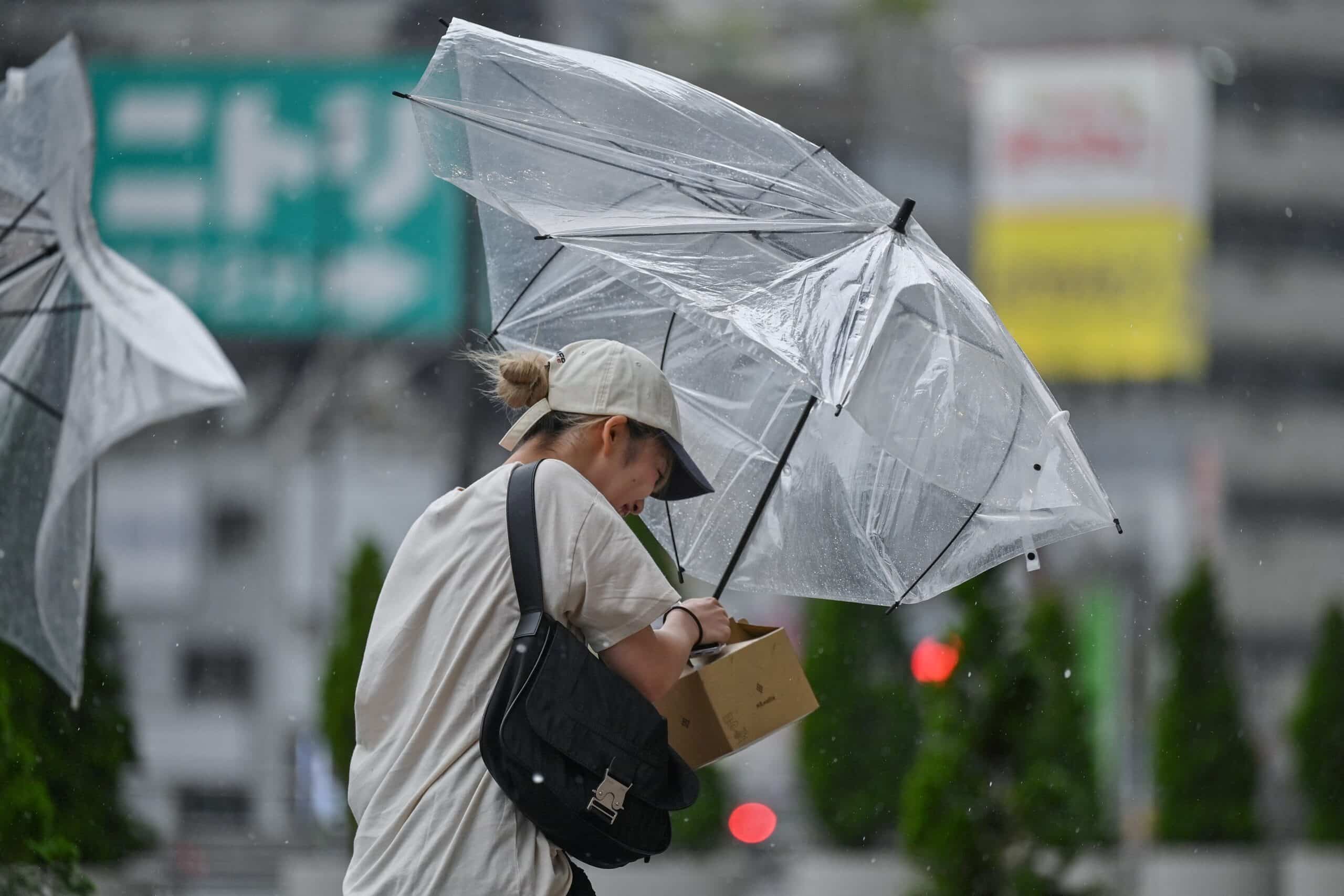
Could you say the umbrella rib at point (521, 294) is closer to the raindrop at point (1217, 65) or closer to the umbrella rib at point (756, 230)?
the umbrella rib at point (756, 230)

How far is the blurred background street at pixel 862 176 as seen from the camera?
28.4 feet

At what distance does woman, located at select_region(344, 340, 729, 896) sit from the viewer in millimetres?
1599

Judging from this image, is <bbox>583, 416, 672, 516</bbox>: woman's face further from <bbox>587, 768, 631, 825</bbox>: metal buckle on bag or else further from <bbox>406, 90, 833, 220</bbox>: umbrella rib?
<bbox>406, 90, 833, 220</bbox>: umbrella rib

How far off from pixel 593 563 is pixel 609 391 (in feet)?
0.74

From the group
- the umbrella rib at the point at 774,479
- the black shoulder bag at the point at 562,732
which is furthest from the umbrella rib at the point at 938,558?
the black shoulder bag at the point at 562,732

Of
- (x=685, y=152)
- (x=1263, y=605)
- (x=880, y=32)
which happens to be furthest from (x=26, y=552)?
(x=1263, y=605)

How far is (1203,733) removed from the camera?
8414mm

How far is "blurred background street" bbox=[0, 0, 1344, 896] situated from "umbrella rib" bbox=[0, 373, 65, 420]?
115 inches

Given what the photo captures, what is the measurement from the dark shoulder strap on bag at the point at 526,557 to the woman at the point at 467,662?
10mm

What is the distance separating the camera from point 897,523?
2.28 meters

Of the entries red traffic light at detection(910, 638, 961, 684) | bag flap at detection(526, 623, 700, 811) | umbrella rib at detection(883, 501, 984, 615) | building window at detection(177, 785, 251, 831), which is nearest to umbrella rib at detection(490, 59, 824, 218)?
umbrella rib at detection(883, 501, 984, 615)

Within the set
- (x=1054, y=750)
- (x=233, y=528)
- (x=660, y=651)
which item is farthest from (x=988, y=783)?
(x=233, y=528)

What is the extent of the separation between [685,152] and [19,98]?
74.4 inches

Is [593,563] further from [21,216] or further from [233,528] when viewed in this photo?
[233,528]
